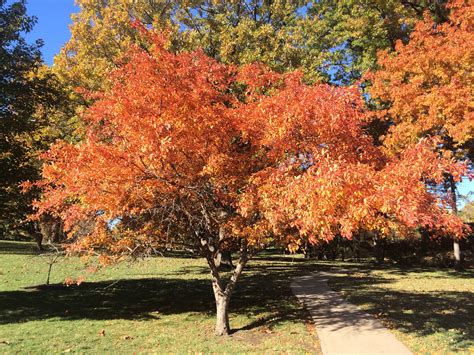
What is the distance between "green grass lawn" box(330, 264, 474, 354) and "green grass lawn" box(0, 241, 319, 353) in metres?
2.04

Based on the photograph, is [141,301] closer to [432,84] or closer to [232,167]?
[232,167]

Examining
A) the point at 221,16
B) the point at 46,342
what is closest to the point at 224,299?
the point at 46,342

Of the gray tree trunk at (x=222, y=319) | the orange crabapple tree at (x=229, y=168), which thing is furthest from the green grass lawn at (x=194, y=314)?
the orange crabapple tree at (x=229, y=168)

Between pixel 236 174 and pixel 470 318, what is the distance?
7004mm

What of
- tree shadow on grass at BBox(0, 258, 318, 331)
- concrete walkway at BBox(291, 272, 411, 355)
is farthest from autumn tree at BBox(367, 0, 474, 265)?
tree shadow on grass at BBox(0, 258, 318, 331)

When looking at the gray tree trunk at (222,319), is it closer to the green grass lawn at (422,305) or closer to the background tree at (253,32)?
the green grass lawn at (422,305)

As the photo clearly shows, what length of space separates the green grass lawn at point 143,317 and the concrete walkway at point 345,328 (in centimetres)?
36

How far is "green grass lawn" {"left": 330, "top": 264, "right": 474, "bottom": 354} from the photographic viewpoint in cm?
797

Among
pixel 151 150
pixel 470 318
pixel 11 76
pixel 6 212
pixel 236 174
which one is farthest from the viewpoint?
pixel 6 212

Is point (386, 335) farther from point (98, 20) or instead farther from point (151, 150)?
point (98, 20)

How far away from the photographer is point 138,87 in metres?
7.54

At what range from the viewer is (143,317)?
34.4 feet

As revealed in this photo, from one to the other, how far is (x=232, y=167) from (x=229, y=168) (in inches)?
2.6

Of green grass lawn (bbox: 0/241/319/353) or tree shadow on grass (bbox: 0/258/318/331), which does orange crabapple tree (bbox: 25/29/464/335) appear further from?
tree shadow on grass (bbox: 0/258/318/331)
